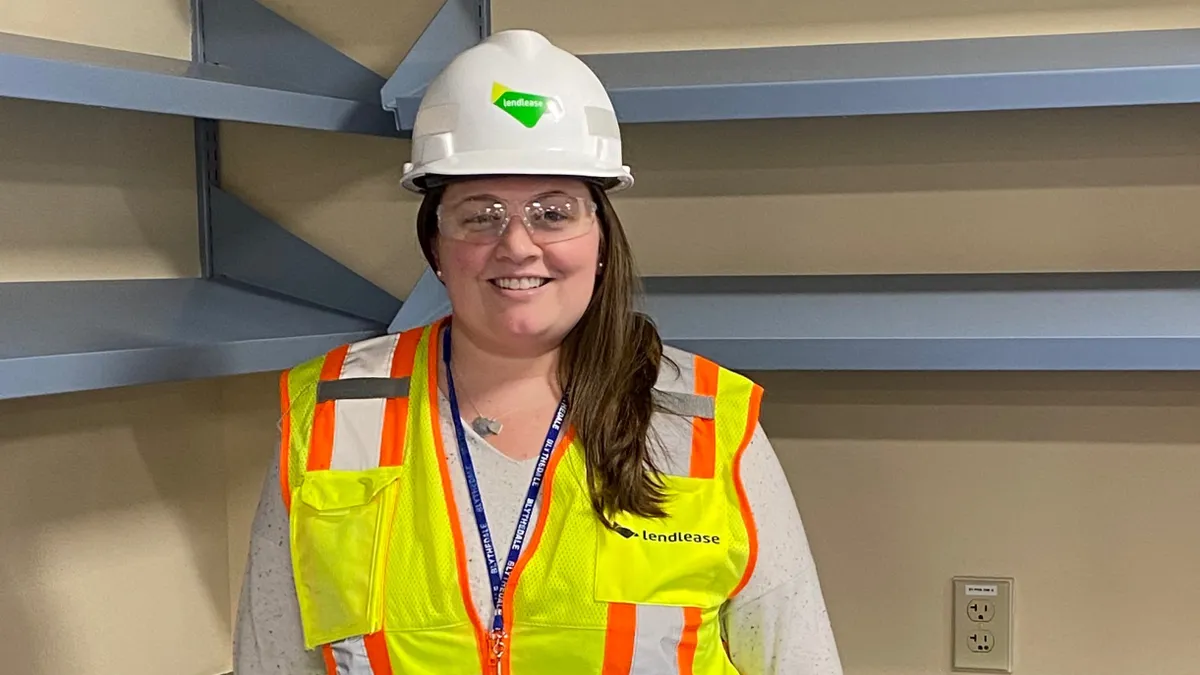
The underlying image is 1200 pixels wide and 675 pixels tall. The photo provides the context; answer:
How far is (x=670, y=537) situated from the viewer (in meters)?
1.34

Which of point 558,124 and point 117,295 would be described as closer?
point 558,124

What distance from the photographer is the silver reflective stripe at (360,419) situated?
1.38m

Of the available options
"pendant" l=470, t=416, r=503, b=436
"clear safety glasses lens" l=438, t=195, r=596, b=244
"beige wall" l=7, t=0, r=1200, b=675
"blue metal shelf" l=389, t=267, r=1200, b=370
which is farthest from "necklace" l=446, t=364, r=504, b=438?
"beige wall" l=7, t=0, r=1200, b=675

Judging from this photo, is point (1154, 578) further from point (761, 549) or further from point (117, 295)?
point (117, 295)

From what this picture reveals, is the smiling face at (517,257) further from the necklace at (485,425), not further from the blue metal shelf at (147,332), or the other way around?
the blue metal shelf at (147,332)

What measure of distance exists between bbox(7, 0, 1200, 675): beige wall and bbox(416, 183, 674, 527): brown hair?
58cm

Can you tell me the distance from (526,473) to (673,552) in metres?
0.18

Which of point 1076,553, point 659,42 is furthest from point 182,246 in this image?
point 1076,553

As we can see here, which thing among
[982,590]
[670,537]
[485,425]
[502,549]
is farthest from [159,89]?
[982,590]

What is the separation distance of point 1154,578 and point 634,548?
3.16ft

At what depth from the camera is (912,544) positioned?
1.94 m

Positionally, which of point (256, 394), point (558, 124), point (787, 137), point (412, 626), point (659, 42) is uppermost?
point (659, 42)

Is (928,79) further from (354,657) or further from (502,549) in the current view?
(354,657)

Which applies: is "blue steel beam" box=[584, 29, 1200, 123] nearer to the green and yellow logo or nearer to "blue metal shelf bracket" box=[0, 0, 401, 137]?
the green and yellow logo
